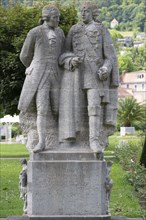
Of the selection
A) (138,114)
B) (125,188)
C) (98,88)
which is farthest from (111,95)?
(138,114)

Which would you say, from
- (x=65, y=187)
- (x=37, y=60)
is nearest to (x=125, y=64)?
(x=37, y=60)

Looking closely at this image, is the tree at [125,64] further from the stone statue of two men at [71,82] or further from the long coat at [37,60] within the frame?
the long coat at [37,60]

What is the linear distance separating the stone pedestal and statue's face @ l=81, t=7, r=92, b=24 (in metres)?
2.16

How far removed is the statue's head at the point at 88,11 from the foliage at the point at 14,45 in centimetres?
2569

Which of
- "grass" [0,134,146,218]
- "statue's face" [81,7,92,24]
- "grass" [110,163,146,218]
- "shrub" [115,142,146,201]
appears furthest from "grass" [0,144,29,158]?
"statue's face" [81,7,92,24]

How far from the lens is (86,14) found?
1384 cm

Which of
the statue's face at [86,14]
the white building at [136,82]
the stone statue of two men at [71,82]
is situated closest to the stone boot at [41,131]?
the stone statue of two men at [71,82]

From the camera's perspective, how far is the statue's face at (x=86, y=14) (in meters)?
13.8

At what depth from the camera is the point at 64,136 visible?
13.7m

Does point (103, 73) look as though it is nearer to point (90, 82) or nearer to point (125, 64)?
point (90, 82)

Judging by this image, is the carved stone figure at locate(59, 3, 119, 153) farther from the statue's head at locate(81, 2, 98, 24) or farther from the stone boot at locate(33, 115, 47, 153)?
the stone boot at locate(33, 115, 47, 153)

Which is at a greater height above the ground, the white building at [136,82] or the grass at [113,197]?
the white building at [136,82]

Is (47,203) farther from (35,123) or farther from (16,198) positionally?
(16,198)

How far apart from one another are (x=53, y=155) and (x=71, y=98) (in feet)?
3.06
